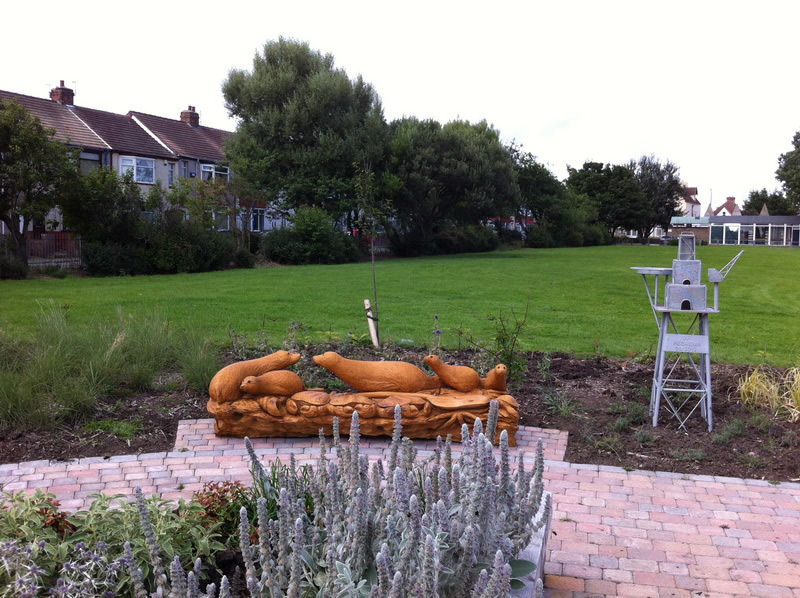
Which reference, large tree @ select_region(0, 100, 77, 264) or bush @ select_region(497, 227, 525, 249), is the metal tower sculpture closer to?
large tree @ select_region(0, 100, 77, 264)

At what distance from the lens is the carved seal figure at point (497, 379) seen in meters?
5.43

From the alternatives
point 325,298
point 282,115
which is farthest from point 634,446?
point 282,115

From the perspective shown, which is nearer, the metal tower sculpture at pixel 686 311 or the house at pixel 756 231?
the metal tower sculpture at pixel 686 311

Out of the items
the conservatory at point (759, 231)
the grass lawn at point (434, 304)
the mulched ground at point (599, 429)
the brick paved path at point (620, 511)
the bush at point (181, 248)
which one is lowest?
the brick paved path at point (620, 511)

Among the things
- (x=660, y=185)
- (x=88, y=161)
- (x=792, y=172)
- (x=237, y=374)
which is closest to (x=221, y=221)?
Answer: (x=88, y=161)

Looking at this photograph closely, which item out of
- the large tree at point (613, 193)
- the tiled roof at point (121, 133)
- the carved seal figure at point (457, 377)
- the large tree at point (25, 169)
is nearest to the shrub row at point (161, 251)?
the large tree at point (25, 169)

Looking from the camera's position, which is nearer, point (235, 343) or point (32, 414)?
point (32, 414)

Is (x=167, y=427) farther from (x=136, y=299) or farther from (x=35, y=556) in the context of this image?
(x=136, y=299)

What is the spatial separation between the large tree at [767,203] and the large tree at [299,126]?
72128mm

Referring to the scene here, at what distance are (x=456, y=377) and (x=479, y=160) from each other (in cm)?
3059

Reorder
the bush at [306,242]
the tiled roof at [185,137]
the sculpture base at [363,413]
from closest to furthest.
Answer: the sculpture base at [363,413] < the bush at [306,242] < the tiled roof at [185,137]

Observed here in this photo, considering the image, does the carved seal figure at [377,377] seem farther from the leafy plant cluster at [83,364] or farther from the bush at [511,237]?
the bush at [511,237]

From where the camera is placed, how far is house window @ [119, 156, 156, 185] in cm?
3375

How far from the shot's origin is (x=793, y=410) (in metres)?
5.67
